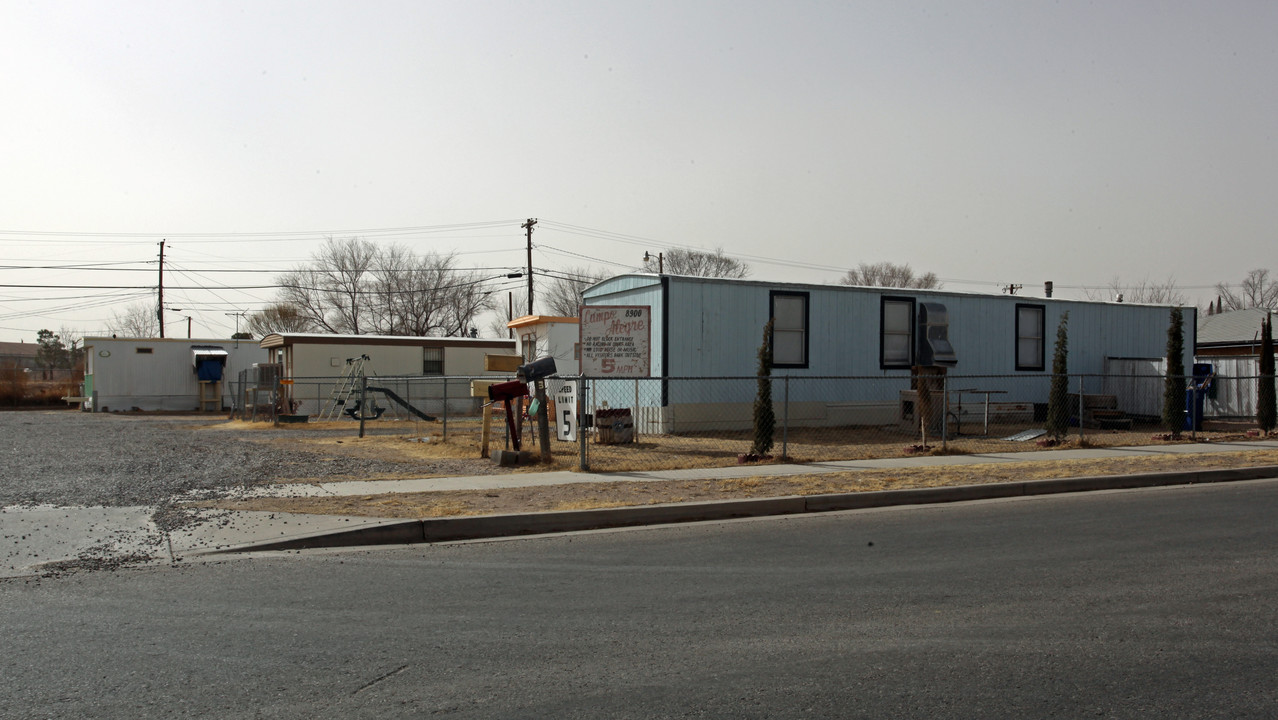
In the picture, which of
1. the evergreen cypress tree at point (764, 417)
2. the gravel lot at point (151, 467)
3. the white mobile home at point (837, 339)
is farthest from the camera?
the white mobile home at point (837, 339)

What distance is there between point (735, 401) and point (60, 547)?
14.4 meters

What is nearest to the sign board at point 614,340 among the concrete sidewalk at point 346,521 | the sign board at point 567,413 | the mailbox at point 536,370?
the mailbox at point 536,370

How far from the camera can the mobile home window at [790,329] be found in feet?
68.4

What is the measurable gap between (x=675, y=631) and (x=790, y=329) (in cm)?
1609

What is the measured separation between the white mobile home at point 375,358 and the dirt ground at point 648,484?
14.3 m

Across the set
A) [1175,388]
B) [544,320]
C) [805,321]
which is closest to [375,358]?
[544,320]

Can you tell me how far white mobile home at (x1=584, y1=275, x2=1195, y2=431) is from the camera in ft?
64.6

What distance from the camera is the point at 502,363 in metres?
29.6

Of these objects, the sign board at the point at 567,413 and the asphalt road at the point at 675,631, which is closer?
the asphalt road at the point at 675,631

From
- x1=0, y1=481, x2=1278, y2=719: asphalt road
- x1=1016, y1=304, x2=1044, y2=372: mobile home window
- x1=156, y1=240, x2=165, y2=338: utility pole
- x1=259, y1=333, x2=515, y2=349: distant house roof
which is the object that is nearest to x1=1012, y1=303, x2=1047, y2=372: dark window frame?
x1=1016, y1=304, x2=1044, y2=372: mobile home window

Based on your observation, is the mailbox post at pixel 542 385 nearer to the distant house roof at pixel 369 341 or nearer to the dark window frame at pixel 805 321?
the dark window frame at pixel 805 321

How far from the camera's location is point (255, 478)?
1236cm

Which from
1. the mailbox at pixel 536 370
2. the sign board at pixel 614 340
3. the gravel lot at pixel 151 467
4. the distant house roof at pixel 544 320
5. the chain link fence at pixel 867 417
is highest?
the distant house roof at pixel 544 320

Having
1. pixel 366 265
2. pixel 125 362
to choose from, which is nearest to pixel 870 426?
pixel 125 362
